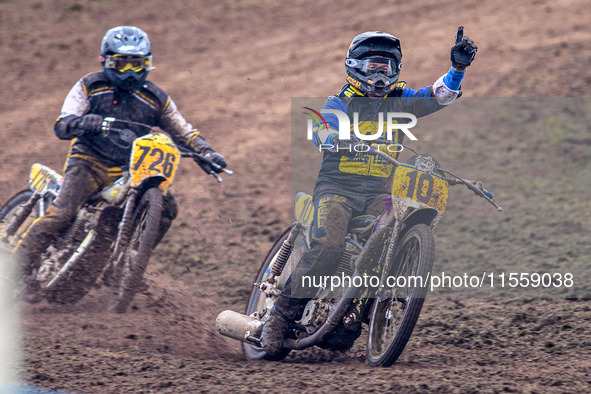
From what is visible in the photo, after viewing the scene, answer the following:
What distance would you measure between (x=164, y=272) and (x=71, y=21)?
12.1m

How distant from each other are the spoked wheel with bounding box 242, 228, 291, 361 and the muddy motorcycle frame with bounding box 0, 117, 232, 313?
98cm

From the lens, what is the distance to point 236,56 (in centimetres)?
1792

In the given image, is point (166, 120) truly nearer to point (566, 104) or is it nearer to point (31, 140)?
point (31, 140)

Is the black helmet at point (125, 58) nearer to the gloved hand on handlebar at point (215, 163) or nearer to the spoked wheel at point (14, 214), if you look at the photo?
the gloved hand on handlebar at point (215, 163)

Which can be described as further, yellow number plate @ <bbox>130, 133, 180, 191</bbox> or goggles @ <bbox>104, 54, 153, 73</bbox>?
goggles @ <bbox>104, 54, 153, 73</bbox>

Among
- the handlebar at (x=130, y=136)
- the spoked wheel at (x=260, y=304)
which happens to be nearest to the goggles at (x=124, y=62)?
the handlebar at (x=130, y=136)

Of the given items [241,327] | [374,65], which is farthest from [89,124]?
[374,65]

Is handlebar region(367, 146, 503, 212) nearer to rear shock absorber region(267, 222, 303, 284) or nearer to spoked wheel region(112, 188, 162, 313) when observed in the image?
rear shock absorber region(267, 222, 303, 284)

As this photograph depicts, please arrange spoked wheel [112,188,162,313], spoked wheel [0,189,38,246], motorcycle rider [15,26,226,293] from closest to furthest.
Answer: spoked wheel [112,188,162,313] < motorcycle rider [15,26,226,293] < spoked wheel [0,189,38,246]

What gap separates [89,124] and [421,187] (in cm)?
363

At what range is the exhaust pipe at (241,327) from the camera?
638cm

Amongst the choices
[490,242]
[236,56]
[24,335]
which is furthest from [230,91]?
[24,335]

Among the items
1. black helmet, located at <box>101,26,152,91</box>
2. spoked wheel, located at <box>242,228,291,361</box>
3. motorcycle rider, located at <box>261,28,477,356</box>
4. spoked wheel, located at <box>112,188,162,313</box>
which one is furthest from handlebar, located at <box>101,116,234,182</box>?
motorcycle rider, located at <box>261,28,477,356</box>

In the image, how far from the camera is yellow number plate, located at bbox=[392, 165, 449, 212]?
17.8 feet
